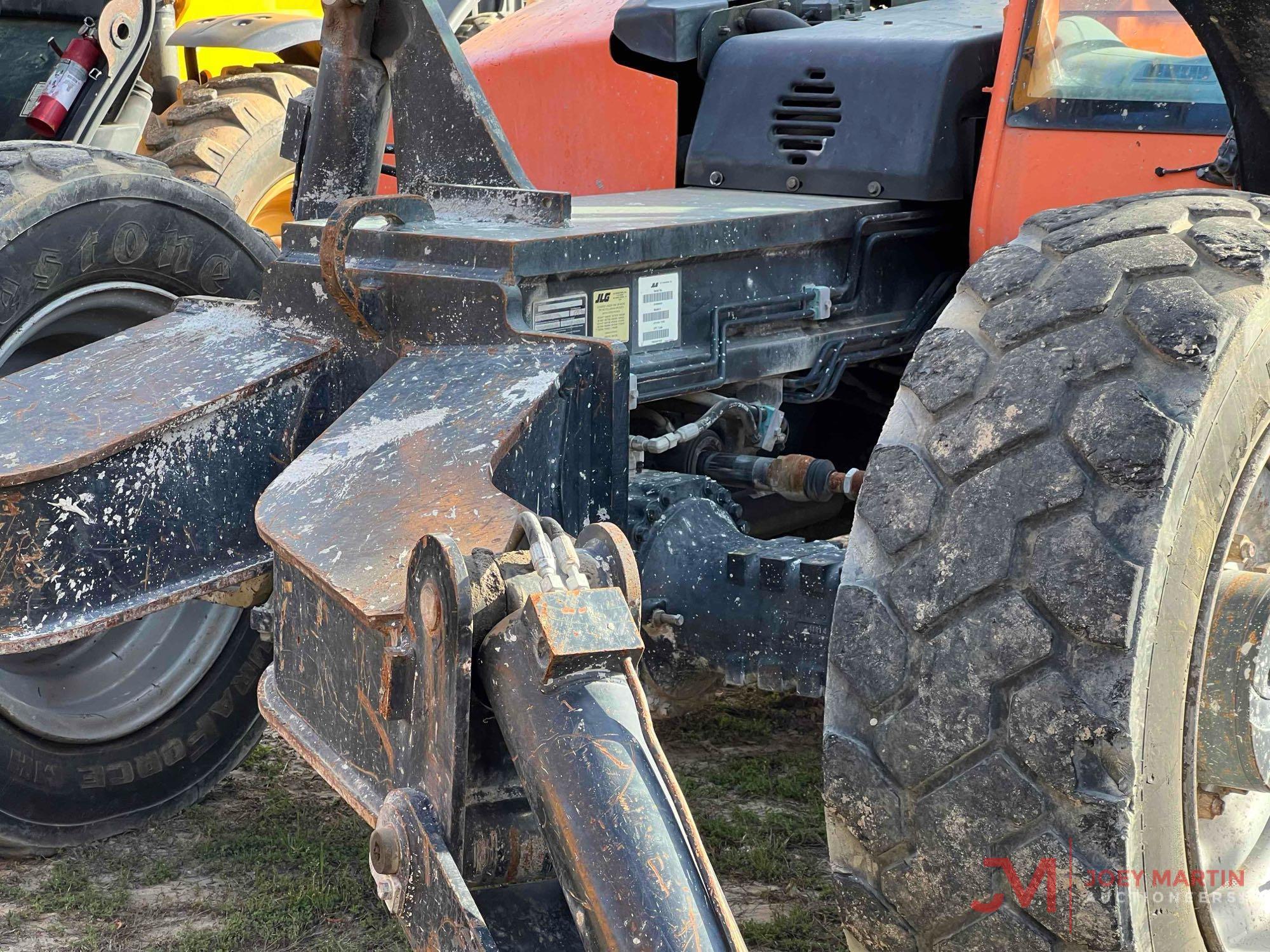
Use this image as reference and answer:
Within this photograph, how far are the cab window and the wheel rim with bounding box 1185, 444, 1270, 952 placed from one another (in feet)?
3.46

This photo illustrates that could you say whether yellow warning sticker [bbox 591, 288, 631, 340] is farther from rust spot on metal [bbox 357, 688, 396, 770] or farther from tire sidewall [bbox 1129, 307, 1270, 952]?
tire sidewall [bbox 1129, 307, 1270, 952]

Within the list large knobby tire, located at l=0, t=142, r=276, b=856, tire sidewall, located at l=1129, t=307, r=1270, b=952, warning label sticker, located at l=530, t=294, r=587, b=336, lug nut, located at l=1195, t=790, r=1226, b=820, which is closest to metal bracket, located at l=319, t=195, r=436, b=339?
warning label sticker, located at l=530, t=294, r=587, b=336

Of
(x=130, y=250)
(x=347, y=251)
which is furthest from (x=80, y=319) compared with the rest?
(x=347, y=251)

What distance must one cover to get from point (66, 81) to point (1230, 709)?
183 inches

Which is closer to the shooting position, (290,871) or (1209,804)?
(1209,804)

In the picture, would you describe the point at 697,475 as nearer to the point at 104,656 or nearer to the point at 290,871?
the point at 290,871

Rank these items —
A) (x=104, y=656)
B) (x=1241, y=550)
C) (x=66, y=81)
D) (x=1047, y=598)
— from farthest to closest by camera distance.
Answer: (x=66, y=81), (x=104, y=656), (x=1241, y=550), (x=1047, y=598)

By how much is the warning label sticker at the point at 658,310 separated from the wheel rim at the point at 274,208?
137 inches

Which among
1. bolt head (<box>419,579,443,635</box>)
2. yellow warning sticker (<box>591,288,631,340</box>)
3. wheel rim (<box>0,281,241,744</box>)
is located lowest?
wheel rim (<box>0,281,241,744</box>)

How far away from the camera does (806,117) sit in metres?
3.27

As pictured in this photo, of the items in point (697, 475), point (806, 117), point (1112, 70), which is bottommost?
point (697, 475)

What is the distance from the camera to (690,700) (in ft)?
9.46

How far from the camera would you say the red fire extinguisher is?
5.27 m

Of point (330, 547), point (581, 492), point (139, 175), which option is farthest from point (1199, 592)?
point (139, 175)
